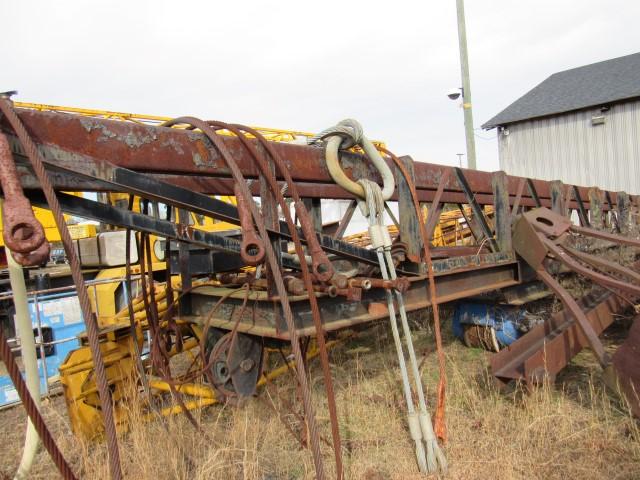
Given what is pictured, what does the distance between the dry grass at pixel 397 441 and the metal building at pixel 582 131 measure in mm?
15203

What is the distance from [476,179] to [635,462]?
8.15 feet

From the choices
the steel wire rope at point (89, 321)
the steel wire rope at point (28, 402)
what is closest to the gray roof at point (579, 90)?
the steel wire rope at point (89, 321)

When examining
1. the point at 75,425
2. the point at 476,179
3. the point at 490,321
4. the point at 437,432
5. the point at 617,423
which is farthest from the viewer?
the point at 490,321

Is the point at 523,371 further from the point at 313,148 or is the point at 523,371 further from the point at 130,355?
the point at 130,355

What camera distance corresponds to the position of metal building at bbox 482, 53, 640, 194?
1656 centimetres

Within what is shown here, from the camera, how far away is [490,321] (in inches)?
205

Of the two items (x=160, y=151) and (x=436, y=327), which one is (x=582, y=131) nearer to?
(x=436, y=327)

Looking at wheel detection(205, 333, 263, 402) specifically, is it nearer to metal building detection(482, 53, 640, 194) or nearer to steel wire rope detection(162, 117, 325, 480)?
steel wire rope detection(162, 117, 325, 480)

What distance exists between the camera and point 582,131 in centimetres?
1767

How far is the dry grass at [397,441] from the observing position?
2812mm

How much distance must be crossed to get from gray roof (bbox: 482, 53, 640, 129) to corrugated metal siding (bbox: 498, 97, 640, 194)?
38 cm

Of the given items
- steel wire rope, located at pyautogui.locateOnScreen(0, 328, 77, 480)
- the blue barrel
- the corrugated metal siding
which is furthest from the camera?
the corrugated metal siding

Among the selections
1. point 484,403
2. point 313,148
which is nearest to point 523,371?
point 484,403

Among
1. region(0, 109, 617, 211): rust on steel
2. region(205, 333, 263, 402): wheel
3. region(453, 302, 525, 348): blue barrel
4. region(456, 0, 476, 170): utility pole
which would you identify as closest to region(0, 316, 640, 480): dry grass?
region(205, 333, 263, 402): wheel
